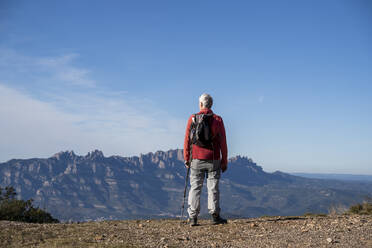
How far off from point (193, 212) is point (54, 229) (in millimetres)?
3841

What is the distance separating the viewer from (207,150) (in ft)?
30.2

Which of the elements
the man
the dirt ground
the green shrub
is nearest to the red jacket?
the man

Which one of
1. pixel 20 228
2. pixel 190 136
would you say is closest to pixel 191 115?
pixel 190 136

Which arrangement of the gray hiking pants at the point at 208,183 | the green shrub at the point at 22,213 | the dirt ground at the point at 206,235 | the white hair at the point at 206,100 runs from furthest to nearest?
the green shrub at the point at 22,213 < the white hair at the point at 206,100 < the gray hiking pants at the point at 208,183 < the dirt ground at the point at 206,235

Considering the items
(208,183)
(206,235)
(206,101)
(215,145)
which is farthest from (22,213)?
(206,101)

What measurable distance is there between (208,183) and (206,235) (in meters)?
1.63

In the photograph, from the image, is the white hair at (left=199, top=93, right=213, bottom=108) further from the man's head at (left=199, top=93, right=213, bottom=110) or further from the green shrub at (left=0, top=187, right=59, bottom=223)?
the green shrub at (left=0, top=187, right=59, bottom=223)

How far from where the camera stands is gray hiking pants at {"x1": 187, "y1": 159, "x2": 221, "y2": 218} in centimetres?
908

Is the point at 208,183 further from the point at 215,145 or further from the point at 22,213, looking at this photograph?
the point at 22,213

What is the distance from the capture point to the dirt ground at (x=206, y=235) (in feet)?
22.6

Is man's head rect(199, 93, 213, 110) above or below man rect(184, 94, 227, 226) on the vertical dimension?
above

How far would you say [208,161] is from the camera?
9.21 m

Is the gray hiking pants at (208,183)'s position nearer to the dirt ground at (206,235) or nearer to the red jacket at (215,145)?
Answer: the red jacket at (215,145)

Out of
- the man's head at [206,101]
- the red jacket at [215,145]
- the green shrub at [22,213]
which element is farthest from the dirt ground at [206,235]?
the green shrub at [22,213]
